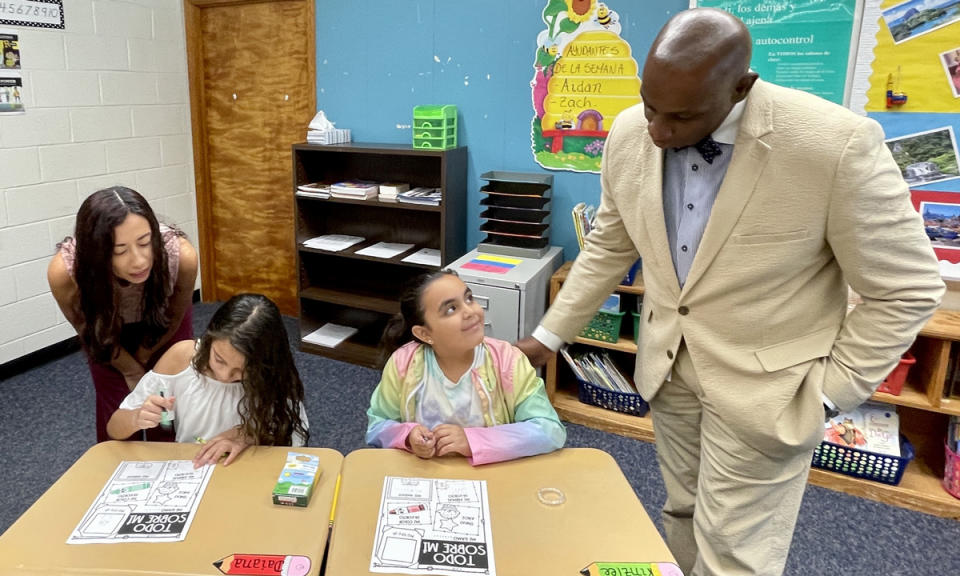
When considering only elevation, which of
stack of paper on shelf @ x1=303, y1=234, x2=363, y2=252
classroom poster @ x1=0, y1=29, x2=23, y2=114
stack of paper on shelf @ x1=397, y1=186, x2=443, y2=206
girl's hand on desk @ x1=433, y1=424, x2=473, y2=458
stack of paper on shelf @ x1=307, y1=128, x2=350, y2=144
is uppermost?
classroom poster @ x1=0, y1=29, x2=23, y2=114

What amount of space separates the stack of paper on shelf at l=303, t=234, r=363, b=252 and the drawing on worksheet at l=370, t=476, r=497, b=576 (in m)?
2.38

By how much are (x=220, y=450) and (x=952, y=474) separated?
98.2 inches

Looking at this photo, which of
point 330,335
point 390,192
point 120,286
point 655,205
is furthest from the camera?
Result: point 330,335

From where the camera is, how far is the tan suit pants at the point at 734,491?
1.41m

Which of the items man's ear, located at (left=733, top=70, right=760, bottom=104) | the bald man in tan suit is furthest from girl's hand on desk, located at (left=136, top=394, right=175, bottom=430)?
man's ear, located at (left=733, top=70, right=760, bottom=104)

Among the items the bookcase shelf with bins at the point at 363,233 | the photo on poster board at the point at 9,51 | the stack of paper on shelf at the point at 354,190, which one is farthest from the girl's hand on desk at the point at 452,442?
the photo on poster board at the point at 9,51

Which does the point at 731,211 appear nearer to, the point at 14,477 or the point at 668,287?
the point at 668,287

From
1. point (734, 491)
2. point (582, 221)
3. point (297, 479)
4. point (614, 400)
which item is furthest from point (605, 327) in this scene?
point (297, 479)

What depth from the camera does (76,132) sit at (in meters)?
3.49

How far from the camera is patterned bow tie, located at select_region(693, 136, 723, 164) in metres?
1.29

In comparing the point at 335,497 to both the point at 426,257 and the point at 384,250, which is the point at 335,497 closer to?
the point at 426,257

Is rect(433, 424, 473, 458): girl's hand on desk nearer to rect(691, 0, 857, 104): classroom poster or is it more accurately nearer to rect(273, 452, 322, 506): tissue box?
rect(273, 452, 322, 506): tissue box

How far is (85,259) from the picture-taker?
1.77m

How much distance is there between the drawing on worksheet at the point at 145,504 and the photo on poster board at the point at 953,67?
2.75 meters
